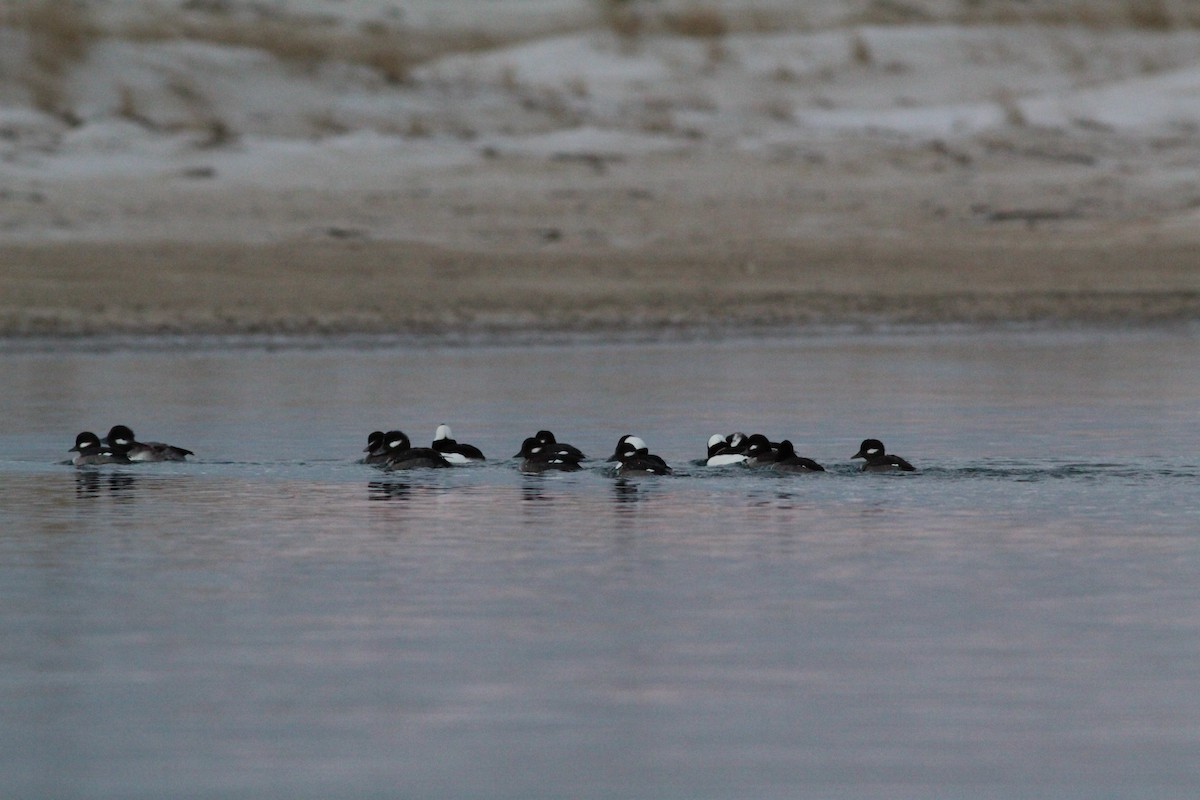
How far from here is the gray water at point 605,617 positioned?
25.2 ft

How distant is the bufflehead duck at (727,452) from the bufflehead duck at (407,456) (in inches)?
73.2

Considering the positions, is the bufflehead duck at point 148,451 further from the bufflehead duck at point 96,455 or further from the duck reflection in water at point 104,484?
the duck reflection in water at point 104,484

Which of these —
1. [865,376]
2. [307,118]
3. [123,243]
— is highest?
[307,118]

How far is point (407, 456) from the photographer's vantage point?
1661 cm

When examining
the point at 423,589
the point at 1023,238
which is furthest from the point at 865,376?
the point at 1023,238

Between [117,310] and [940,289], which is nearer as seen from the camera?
[117,310]

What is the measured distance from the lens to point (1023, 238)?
49000mm

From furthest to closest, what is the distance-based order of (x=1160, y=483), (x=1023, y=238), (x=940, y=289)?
(x=1023, y=238) → (x=940, y=289) → (x=1160, y=483)

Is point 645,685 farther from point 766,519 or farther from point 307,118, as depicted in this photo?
point 307,118

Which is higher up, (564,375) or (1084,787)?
(564,375)

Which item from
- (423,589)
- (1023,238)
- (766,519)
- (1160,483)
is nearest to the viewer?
(423,589)

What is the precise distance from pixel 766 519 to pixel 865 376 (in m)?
12.5

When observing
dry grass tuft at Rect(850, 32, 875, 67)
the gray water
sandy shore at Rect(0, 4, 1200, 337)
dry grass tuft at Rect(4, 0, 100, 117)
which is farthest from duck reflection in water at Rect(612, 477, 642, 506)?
dry grass tuft at Rect(850, 32, 875, 67)

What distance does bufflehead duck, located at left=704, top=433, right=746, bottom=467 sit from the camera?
16641mm
